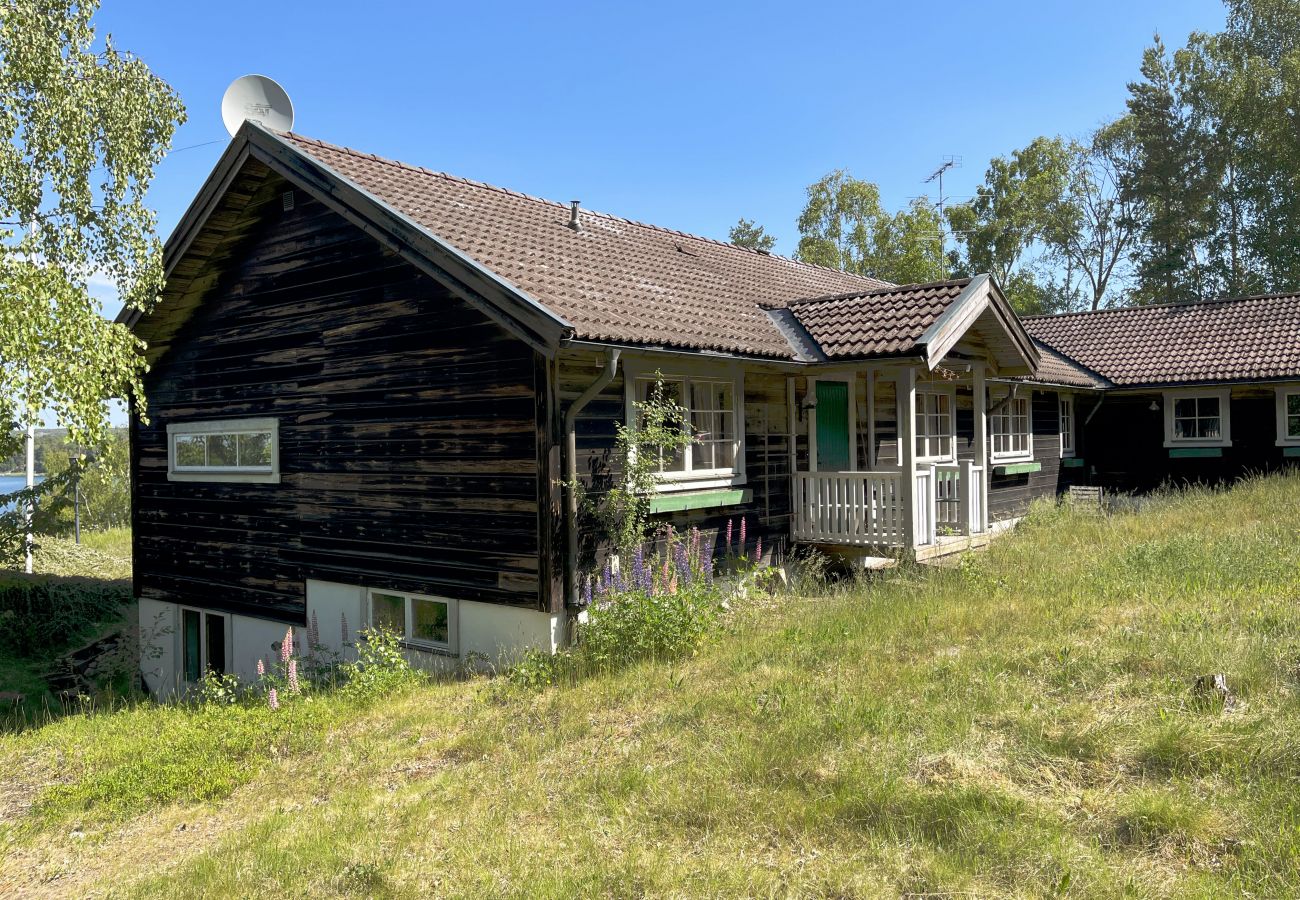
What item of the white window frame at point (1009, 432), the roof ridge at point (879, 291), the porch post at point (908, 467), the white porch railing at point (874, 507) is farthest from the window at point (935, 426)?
the porch post at point (908, 467)

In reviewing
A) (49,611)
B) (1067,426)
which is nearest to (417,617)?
(49,611)

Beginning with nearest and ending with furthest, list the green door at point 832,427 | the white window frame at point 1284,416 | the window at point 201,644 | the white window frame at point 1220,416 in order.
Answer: the green door at point 832,427
the window at point 201,644
the white window frame at point 1284,416
the white window frame at point 1220,416

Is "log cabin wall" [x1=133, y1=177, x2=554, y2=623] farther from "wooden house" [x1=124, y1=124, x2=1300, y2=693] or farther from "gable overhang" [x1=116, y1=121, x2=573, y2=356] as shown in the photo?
"gable overhang" [x1=116, y1=121, x2=573, y2=356]

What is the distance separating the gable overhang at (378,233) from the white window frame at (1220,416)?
53.3 feet

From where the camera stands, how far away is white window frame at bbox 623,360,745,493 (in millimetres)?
9484

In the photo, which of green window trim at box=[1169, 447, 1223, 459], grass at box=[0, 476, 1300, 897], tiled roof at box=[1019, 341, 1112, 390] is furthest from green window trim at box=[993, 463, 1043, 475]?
grass at box=[0, 476, 1300, 897]

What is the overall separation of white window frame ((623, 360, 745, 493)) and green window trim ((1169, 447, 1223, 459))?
12.9m

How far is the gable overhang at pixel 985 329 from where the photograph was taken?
405 inches

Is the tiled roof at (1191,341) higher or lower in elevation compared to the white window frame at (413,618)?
higher

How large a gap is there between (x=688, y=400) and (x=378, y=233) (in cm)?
386

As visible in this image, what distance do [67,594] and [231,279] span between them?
356 inches

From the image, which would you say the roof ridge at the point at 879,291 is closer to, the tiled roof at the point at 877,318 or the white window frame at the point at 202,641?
the tiled roof at the point at 877,318

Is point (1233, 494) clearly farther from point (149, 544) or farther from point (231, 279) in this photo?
point (149, 544)

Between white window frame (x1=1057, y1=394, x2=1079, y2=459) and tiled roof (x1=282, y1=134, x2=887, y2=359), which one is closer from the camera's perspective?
tiled roof (x1=282, y1=134, x2=887, y2=359)
